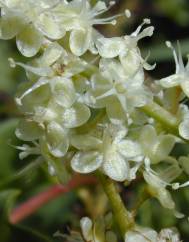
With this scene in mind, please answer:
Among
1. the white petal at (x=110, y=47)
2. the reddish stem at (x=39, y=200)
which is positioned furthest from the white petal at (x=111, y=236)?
the reddish stem at (x=39, y=200)

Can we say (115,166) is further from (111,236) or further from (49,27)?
(49,27)

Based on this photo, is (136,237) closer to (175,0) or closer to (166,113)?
(166,113)

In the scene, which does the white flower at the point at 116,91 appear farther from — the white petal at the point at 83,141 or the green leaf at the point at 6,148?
the green leaf at the point at 6,148

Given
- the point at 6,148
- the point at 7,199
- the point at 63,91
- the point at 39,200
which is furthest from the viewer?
the point at 6,148

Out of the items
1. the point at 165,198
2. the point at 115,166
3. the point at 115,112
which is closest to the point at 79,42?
the point at 115,112

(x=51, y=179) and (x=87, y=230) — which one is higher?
(x=87, y=230)

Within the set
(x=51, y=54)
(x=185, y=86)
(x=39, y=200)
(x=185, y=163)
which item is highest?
(x=51, y=54)
